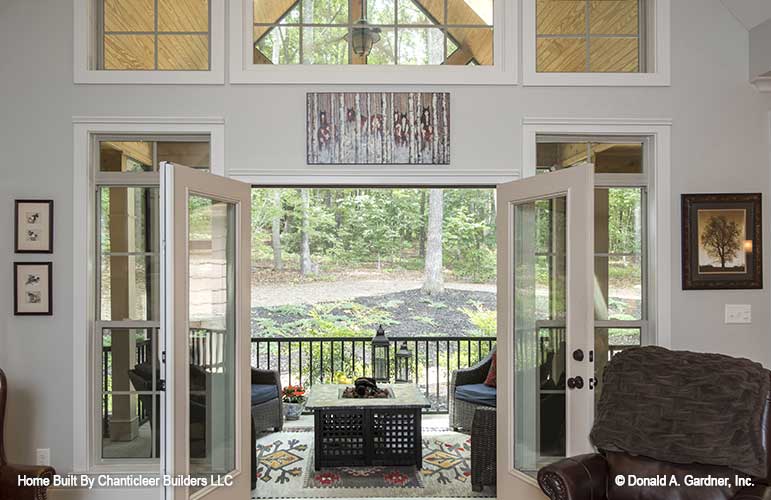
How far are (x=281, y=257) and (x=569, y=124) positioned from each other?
17.0 ft

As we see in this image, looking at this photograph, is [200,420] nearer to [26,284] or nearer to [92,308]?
[92,308]

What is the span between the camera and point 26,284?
359cm

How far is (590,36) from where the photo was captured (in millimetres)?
3830

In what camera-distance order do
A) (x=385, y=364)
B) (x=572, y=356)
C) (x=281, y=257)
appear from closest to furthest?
(x=572, y=356) → (x=385, y=364) → (x=281, y=257)

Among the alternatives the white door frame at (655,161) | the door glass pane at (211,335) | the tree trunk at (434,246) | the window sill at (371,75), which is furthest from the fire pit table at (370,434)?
the tree trunk at (434,246)

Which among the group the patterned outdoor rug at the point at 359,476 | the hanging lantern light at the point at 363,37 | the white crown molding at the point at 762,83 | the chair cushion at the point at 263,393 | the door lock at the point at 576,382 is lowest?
the patterned outdoor rug at the point at 359,476

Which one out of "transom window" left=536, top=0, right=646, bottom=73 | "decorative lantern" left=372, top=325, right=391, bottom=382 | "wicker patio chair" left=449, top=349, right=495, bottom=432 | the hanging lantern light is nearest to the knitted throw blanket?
"transom window" left=536, top=0, right=646, bottom=73

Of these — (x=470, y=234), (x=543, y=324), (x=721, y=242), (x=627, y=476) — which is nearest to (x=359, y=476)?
(x=543, y=324)

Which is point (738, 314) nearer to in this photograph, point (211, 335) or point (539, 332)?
point (539, 332)

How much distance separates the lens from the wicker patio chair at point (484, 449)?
393 cm

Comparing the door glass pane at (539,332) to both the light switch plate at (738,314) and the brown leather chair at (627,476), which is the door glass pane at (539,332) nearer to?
the brown leather chair at (627,476)

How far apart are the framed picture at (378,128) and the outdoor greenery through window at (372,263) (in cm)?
420

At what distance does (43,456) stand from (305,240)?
15.8ft

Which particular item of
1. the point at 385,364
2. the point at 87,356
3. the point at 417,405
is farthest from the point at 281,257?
the point at 87,356
